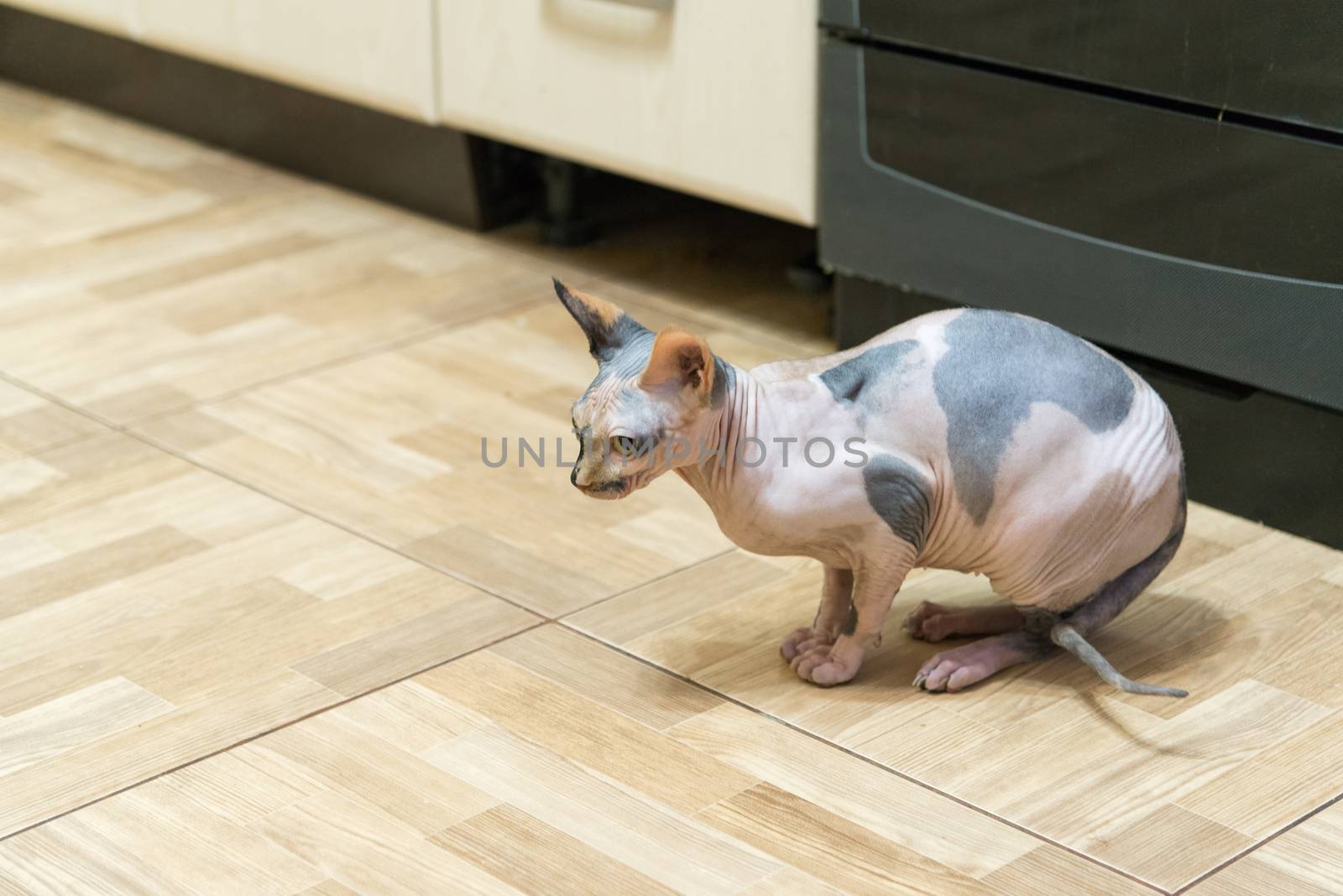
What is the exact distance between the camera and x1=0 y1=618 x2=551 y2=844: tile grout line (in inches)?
47.9

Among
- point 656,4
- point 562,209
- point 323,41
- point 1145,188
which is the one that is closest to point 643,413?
point 1145,188

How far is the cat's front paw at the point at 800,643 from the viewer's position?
4.59 feet

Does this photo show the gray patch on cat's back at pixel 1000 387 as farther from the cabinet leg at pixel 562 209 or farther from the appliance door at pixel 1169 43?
the cabinet leg at pixel 562 209

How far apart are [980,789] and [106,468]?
96cm

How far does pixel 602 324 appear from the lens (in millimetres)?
1271

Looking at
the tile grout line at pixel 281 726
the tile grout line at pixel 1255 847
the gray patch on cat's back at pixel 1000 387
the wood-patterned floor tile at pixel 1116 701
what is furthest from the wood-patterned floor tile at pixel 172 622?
the tile grout line at pixel 1255 847

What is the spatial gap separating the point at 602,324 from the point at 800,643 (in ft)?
1.05

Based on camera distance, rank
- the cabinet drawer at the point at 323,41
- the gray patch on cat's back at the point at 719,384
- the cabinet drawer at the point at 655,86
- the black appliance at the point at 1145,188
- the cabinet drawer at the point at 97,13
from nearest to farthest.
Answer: the gray patch on cat's back at the point at 719,384 < the black appliance at the point at 1145,188 < the cabinet drawer at the point at 655,86 < the cabinet drawer at the point at 323,41 < the cabinet drawer at the point at 97,13

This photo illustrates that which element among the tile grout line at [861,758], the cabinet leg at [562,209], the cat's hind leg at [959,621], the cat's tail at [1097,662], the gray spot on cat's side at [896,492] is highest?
the gray spot on cat's side at [896,492]

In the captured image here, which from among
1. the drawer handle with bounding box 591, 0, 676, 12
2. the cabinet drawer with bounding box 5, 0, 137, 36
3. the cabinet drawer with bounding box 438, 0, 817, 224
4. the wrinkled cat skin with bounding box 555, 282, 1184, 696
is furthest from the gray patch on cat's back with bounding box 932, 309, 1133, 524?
the cabinet drawer with bounding box 5, 0, 137, 36

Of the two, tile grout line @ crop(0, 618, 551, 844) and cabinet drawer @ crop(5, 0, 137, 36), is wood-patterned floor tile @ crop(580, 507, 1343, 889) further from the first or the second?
cabinet drawer @ crop(5, 0, 137, 36)

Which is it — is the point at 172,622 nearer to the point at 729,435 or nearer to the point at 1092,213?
the point at 729,435

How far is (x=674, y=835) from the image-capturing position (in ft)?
3.91

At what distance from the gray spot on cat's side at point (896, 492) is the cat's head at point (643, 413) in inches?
5.0
